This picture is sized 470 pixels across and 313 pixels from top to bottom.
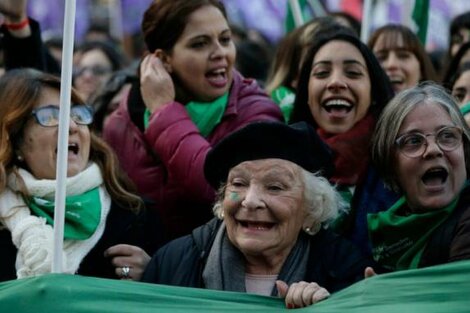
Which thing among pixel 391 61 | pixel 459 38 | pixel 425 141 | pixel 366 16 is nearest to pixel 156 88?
pixel 425 141

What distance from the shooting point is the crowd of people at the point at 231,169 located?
5.03 meters

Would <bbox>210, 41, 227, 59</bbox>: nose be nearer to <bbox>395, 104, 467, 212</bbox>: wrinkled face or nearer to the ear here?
the ear

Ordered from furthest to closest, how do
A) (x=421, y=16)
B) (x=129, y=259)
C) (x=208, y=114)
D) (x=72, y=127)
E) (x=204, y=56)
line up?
(x=421, y=16)
(x=204, y=56)
(x=208, y=114)
(x=72, y=127)
(x=129, y=259)

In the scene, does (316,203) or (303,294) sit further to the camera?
(316,203)

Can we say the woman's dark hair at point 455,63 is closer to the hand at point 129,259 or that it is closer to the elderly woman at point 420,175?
the elderly woman at point 420,175

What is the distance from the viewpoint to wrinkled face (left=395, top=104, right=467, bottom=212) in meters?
5.01

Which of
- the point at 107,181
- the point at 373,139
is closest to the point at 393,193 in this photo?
the point at 373,139

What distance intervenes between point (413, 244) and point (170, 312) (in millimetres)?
953

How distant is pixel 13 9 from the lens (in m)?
6.35

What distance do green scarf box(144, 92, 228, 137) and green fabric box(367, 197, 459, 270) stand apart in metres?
1.06

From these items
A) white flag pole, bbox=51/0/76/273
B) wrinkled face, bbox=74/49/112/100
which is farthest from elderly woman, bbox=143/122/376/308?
wrinkled face, bbox=74/49/112/100

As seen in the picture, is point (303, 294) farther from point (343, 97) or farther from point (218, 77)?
point (218, 77)

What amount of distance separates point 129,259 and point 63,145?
2.54 feet

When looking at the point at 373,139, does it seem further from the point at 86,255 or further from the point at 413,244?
the point at 86,255
